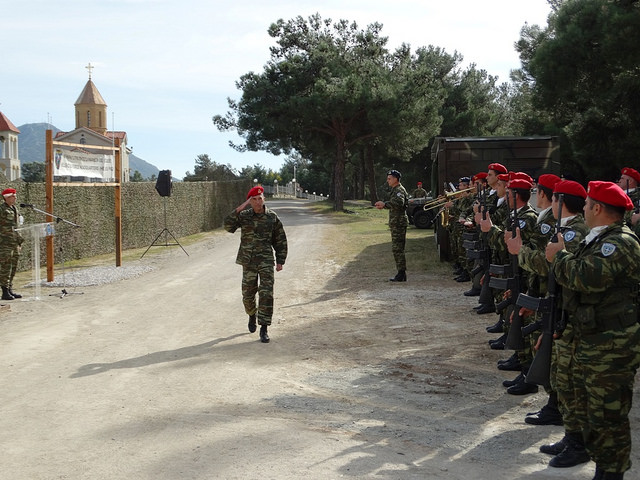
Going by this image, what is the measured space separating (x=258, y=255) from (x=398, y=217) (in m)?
5.02

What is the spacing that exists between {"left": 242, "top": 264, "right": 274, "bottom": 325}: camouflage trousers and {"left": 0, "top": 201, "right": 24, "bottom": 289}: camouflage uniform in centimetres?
522

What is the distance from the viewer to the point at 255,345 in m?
8.66

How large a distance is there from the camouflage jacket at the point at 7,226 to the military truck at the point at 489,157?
8.28m

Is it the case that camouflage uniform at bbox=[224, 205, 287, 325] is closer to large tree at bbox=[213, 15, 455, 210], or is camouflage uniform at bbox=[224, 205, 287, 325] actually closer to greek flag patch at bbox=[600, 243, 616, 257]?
greek flag patch at bbox=[600, 243, 616, 257]

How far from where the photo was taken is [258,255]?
8.97 meters

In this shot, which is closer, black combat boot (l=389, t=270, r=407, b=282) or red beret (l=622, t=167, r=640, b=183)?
red beret (l=622, t=167, r=640, b=183)

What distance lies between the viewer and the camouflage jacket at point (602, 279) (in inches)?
167

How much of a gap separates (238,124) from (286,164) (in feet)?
240

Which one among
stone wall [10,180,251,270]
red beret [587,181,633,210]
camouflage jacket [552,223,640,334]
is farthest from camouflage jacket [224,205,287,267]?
stone wall [10,180,251,270]

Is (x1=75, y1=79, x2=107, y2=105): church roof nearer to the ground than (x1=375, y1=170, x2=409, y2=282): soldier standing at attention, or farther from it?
farther from it

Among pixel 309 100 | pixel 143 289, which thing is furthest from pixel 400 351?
pixel 309 100

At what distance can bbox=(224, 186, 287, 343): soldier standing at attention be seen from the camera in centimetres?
890

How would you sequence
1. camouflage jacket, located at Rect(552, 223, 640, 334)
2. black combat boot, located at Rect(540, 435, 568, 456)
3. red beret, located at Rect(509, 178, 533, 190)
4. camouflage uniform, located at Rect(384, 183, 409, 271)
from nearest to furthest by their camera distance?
camouflage jacket, located at Rect(552, 223, 640, 334)
black combat boot, located at Rect(540, 435, 568, 456)
red beret, located at Rect(509, 178, 533, 190)
camouflage uniform, located at Rect(384, 183, 409, 271)

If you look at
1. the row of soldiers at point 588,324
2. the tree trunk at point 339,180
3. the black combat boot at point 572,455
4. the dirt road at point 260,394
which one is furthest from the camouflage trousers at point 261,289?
the tree trunk at point 339,180
